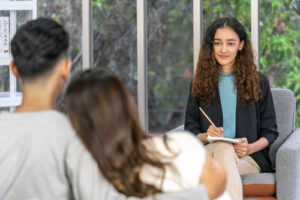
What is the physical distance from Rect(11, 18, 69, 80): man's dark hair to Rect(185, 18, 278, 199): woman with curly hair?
1.51 metres

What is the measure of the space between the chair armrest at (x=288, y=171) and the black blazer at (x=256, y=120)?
0.87 feet

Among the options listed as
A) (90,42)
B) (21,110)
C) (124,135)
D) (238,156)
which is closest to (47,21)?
(21,110)

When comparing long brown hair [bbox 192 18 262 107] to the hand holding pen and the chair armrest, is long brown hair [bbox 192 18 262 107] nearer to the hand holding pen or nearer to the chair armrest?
the hand holding pen

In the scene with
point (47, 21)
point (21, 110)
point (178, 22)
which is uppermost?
point (178, 22)

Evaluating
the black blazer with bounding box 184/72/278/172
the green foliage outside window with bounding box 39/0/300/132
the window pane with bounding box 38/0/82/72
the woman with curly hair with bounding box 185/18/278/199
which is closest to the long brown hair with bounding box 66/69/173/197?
the woman with curly hair with bounding box 185/18/278/199

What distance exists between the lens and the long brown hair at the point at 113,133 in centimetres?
124

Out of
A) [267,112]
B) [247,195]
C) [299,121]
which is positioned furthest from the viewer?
[299,121]

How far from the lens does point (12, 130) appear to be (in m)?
1.27

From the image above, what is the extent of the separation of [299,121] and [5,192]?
3.04m

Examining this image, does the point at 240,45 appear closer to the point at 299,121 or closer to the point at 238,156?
the point at 238,156

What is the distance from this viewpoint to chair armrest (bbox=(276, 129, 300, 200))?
2480 millimetres

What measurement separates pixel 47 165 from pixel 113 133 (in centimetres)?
18

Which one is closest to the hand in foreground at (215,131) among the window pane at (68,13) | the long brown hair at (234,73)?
the long brown hair at (234,73)

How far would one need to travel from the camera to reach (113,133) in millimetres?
1237
